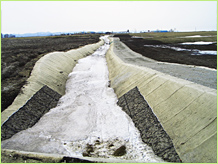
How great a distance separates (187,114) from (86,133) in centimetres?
506

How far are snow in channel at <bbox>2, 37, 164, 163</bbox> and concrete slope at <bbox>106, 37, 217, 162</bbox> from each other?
4.31 ft

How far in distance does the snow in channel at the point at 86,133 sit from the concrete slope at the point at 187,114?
51.7 inches

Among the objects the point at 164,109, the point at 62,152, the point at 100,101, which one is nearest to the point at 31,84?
the point at 100,101

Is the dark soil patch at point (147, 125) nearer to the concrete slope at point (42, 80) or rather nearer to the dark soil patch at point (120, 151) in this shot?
the dark soil patch at point (120, 151)

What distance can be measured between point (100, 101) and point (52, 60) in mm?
10265

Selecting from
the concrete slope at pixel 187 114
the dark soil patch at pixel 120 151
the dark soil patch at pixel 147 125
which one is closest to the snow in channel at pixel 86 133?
the dark soil patch at pixel 120 151

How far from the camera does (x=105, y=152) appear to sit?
7762 mm

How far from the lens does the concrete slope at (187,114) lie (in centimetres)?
650

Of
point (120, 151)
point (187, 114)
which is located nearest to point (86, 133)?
point (120, 151)

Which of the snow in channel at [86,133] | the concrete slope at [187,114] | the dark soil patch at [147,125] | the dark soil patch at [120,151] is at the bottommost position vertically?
the dark soil patch at [120,151]

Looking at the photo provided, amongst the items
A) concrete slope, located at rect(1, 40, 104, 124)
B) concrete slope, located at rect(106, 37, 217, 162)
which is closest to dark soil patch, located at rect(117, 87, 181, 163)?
concrete slope, located at rect(106, 37, 217, 162)

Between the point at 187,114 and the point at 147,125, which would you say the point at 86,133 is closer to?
the point at 147,125

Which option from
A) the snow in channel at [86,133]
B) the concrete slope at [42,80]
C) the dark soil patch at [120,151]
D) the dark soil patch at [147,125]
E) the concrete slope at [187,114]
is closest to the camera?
the concrete slope at [187,114]

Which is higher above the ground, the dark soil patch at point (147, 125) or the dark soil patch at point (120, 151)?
the dark soil patch at point (147, 125)
